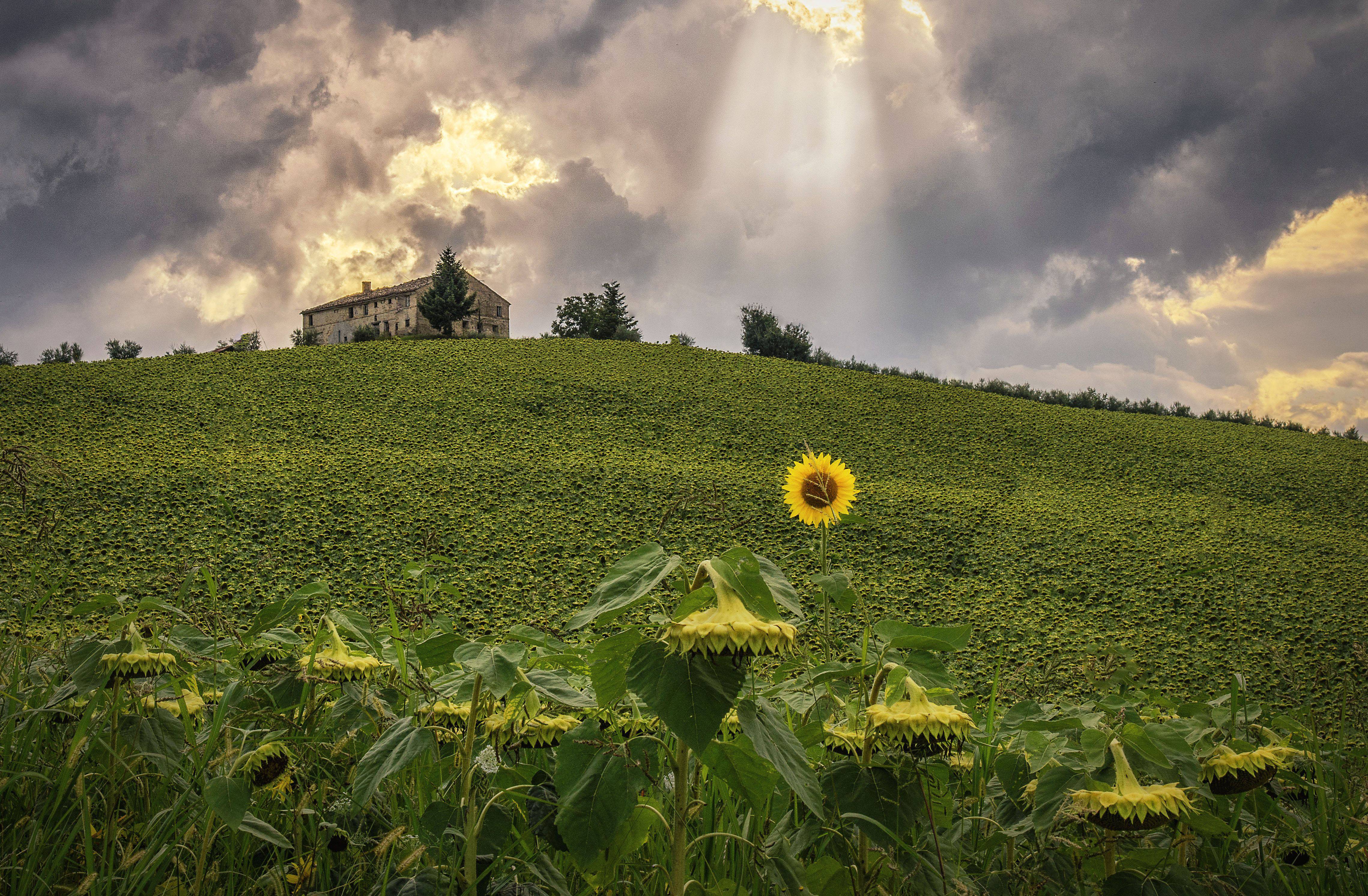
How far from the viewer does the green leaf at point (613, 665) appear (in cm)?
89

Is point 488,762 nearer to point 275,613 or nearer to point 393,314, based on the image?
point 275,613

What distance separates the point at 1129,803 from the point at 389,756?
0.99 metres

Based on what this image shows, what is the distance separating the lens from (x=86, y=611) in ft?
4.55

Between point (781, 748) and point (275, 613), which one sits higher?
point (275, 613)

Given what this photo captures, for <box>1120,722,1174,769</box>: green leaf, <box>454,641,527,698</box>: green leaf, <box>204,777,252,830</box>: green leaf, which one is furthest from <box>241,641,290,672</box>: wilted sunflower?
<box>1120,722,1174,769</box>: green leaf

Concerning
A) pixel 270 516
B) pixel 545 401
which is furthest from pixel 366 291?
pixel 270 516

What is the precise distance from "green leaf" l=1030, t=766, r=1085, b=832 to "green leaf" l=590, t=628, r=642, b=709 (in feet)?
2.07

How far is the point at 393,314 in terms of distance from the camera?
41406mm

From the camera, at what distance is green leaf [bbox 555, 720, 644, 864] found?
863 millimetres

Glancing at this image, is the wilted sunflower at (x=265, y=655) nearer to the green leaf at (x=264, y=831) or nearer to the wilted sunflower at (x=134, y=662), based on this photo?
the wilted sunflower at (x=134, y=662)

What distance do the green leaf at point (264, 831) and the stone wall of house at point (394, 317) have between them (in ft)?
129

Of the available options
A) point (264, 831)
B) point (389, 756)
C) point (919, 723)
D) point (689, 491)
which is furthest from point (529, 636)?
point (689, 491)

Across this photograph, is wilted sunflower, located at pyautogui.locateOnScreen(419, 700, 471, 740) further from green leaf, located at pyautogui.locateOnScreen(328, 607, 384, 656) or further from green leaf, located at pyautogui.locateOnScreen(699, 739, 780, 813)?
green leaf, located at pyautogui.locateOnScreen(699, 739, 780, 813)

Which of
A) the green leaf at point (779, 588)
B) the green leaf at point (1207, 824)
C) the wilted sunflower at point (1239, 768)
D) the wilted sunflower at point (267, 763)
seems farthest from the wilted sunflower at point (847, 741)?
the wilted sunflower at point (267, 763)
